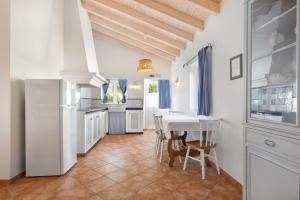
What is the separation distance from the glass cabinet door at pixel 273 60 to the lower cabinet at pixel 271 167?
16cm

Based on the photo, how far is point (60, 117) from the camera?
9.31 feet

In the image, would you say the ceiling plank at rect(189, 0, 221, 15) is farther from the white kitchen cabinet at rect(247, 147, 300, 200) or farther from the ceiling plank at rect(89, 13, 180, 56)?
the ceiling plank at rect(89, 13, 180, 56)

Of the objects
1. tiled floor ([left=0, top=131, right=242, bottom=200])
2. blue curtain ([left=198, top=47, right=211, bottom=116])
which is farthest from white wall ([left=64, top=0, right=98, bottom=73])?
blue curtain ([left=198, top=47, right=211, bottom=116])

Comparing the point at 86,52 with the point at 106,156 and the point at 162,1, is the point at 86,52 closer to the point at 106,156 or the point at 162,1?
the point at 162,1

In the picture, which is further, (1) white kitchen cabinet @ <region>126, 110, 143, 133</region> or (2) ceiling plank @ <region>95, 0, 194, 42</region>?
(1) white kitchen cabinet @ <region>126, 110, 143, 133</region>

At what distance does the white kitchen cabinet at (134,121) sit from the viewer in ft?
21.9

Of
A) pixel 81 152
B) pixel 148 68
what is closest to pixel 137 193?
pixel 81 152

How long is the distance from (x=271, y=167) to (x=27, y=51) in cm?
346

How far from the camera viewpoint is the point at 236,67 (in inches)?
100

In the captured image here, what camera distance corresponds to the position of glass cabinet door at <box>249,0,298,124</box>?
125cm

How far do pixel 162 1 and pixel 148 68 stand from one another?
1301mm

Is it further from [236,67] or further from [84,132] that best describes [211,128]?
[84,132]

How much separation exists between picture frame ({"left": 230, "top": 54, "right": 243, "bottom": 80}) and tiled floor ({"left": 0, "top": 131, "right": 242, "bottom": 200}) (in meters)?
1.46

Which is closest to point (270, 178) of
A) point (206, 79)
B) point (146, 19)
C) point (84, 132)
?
point (206, 79)
